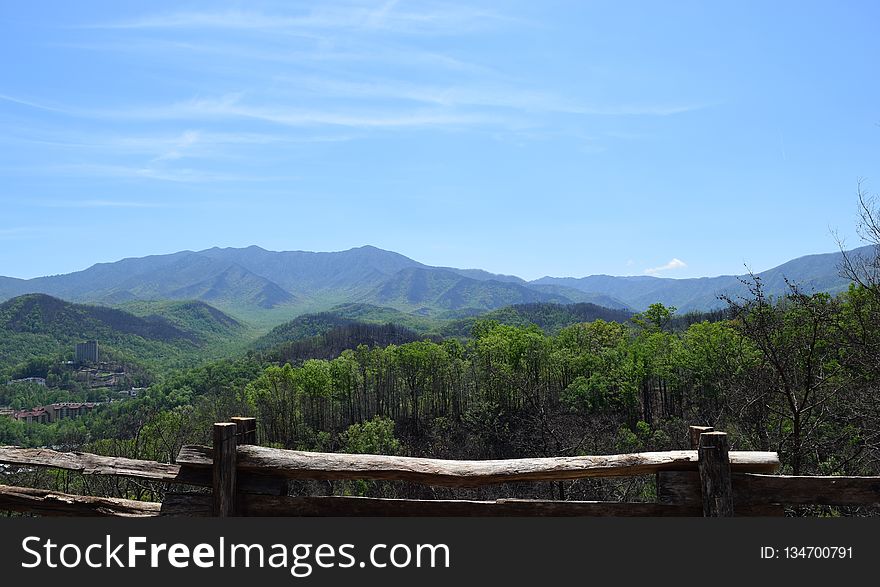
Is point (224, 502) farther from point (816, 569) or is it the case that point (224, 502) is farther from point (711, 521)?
point (816, 569)

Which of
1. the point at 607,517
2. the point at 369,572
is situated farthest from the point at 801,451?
the point at 369,572

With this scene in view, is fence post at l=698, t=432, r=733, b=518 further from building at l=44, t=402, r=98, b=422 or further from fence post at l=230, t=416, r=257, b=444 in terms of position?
building at l=44, t=402, r=98, b=422

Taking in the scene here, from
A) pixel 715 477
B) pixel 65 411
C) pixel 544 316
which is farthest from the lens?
pixel 544 316

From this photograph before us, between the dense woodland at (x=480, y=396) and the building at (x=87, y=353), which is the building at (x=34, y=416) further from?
the building at (x=87, y=353)

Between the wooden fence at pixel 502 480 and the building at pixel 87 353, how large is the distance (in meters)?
172

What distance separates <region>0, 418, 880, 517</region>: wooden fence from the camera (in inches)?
125

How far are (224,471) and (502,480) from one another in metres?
1.67

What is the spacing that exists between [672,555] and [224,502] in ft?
8.56

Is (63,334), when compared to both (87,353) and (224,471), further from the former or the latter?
(224,471)

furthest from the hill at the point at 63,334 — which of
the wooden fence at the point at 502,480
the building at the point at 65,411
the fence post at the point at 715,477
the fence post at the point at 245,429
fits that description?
the fence post at the point at 715,477

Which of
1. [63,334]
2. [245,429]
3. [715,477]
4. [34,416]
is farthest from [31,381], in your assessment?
[715,477]

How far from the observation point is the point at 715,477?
3.14m

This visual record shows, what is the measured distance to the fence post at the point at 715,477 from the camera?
3129 millimetres

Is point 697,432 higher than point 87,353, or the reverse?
point 697,432
